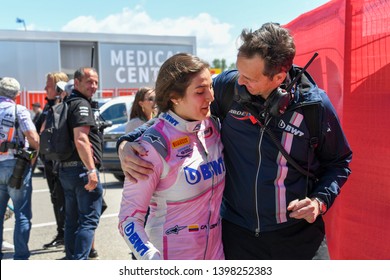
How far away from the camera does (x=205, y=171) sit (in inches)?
78.7

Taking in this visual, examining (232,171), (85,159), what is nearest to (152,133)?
(232,171)

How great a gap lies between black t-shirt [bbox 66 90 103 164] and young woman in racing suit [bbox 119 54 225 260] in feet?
7.37

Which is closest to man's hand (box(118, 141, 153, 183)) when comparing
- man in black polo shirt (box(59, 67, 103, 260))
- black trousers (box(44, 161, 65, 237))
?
man in black polo shirt (box(59, 67, 103, 260))

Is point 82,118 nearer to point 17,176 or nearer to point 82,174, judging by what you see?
point 82,174

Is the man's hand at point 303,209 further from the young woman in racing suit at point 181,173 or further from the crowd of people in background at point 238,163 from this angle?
the young woman in racing suit at point 181,173

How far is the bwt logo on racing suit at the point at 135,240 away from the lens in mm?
1782

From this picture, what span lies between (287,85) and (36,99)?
50.6 ft

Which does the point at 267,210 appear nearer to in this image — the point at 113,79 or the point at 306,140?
the point at 306,140

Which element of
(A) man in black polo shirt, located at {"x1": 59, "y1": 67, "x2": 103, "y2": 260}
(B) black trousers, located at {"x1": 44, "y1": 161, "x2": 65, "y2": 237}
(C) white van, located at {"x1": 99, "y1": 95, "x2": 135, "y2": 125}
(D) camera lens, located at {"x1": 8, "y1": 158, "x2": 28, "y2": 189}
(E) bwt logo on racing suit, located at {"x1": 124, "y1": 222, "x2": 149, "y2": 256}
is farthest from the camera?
(C) white van, located at {"x1": 99, "y1": 95, "x2": 135, "y2": 125}

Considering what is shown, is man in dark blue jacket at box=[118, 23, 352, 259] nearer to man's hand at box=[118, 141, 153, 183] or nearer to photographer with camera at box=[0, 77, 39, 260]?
man's hand at box=[118, 141, 153, 183]

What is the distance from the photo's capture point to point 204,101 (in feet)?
6.62

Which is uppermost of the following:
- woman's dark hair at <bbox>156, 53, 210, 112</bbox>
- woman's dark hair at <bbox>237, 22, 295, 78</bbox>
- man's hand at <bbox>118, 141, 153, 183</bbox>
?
woman's dark hair at <bbox>237, 22, 295, 78</bbox>

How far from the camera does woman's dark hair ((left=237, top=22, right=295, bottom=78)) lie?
1969 mm

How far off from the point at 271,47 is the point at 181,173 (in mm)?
696
